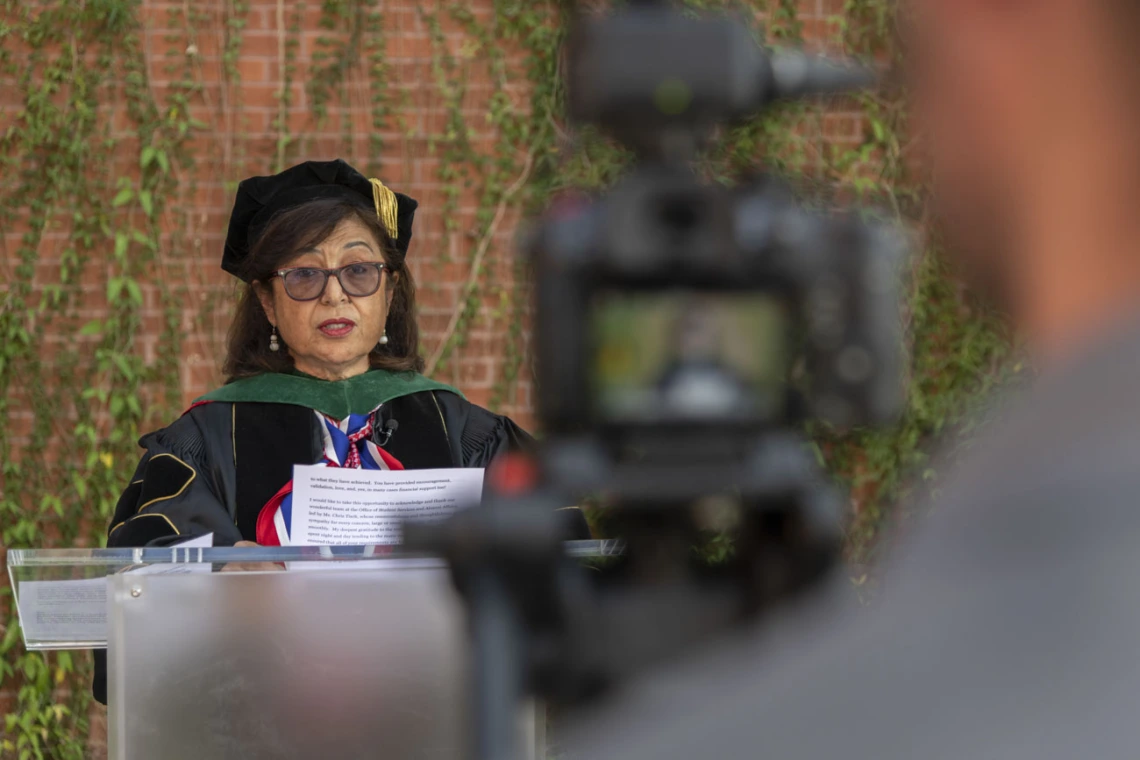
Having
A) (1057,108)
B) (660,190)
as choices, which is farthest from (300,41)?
(1057,108)

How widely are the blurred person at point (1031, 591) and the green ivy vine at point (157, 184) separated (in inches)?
134

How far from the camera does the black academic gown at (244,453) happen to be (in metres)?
2.32

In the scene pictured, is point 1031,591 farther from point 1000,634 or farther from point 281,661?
point 281,661

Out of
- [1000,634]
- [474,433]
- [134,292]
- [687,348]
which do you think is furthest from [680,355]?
[134,292]

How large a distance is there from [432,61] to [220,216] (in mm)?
754

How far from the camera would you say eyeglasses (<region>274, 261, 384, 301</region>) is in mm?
2494

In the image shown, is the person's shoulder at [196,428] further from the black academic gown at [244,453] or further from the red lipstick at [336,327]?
the red lipstick at [336,327]

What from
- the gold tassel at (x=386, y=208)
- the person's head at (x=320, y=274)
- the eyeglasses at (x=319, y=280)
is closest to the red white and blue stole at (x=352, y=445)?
the person's head at (x=320, y=274)

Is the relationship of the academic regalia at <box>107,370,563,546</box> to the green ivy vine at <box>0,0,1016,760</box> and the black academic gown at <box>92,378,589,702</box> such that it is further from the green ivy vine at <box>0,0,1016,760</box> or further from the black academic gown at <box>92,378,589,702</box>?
the green ivy vine at <box>0,0,1016,760</box>

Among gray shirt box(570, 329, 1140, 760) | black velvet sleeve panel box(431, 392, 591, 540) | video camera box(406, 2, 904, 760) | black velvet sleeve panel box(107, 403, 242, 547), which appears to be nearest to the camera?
gray shirt box(570, 329, 1140, 760)

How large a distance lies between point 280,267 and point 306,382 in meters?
0.23

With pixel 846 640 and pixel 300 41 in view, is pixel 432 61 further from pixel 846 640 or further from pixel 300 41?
pixel 846 640

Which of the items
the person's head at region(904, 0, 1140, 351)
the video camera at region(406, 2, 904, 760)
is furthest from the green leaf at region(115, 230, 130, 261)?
the person's head at region(904, 0, 1140, 351)

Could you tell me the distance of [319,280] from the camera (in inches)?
98.1
